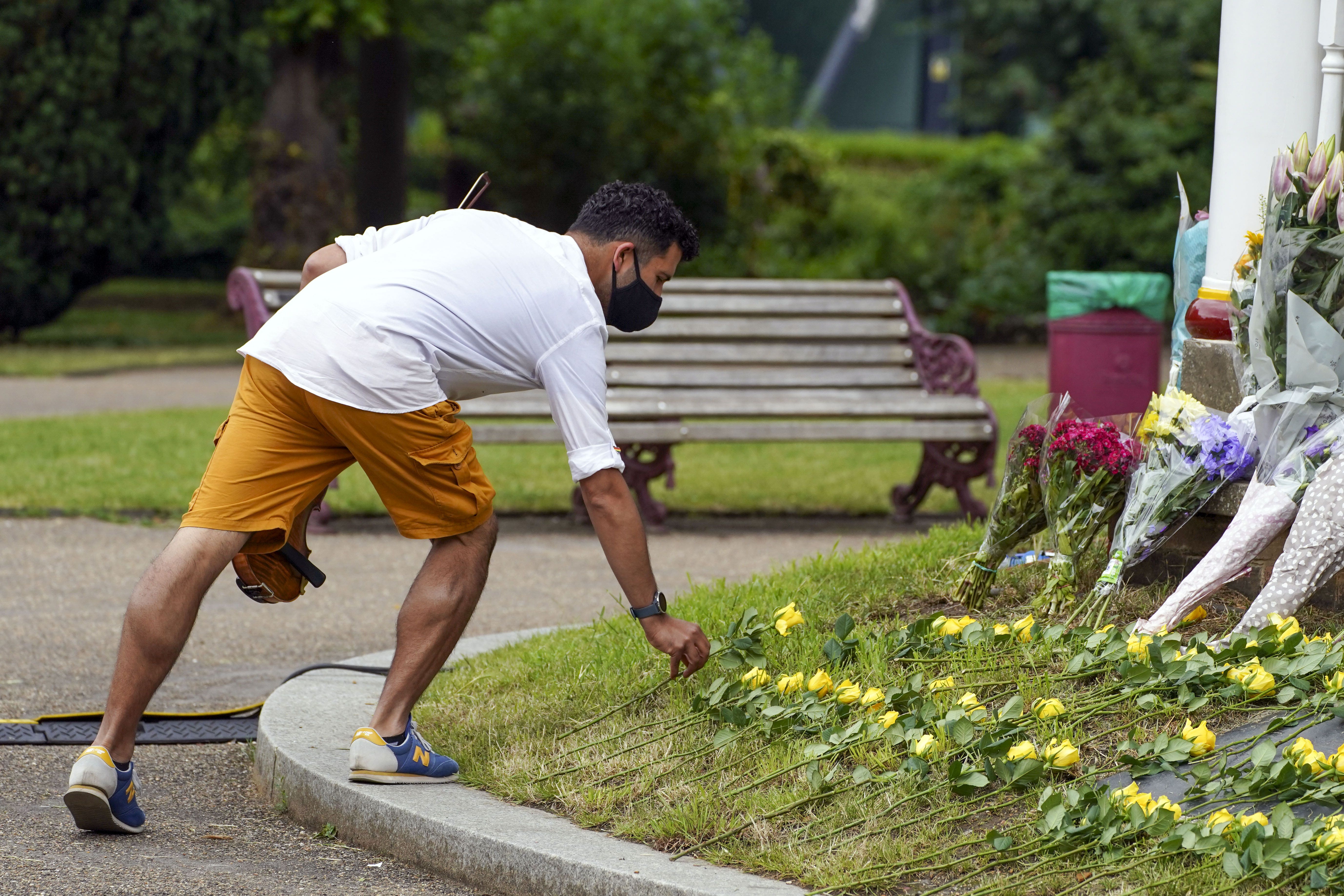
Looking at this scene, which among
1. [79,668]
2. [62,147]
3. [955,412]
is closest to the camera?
[79,668]

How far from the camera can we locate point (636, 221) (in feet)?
11.2

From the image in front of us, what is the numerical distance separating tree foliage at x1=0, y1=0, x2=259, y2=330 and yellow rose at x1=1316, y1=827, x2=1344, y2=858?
1537cm

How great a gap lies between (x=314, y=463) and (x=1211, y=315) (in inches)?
107

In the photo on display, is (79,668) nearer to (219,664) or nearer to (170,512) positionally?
(219,664)

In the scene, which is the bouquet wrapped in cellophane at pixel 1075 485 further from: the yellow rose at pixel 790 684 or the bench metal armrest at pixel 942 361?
the bench metal armrest at pixel 942 361

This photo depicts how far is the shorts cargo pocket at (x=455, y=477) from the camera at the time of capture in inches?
131

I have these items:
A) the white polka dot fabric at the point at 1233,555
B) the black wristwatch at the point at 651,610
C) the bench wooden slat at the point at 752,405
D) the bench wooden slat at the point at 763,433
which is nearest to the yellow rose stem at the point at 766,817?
the black wristwatch at the point at 651,610

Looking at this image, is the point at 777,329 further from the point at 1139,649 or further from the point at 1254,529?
the point at 1139,649

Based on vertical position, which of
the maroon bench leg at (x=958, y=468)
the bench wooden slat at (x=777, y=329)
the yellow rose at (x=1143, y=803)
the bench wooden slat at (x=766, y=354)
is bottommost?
the maroon bench leg at (x=958, y=468)

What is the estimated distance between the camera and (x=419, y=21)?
61.4 feet

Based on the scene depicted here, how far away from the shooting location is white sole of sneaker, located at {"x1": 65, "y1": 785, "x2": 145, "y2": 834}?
10.4ft

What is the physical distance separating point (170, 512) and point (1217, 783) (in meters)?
5.81

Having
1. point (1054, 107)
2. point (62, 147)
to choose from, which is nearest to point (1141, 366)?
point (62, 147)

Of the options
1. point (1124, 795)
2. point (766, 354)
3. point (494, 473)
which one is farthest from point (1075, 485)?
point (494, 473)
